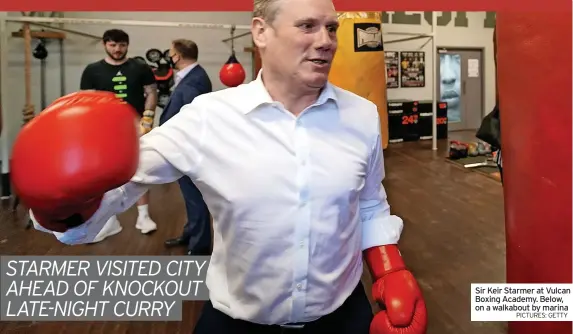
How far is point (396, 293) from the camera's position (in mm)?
1041

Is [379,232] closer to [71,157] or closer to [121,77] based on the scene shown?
[71,157]

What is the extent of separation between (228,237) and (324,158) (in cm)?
25

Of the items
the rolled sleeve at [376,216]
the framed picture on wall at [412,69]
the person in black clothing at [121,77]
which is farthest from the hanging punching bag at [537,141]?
the framed picture on wall at [412,69]

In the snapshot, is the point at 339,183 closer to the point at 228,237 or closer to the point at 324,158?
the point at 324,158

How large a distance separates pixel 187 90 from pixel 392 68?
6.19 m

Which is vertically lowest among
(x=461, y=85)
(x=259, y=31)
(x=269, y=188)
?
(x=269, y=188)

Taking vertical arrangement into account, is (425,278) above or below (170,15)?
below

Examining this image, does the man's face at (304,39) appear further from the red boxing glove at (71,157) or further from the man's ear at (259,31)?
the red boxing glove at (71,157)

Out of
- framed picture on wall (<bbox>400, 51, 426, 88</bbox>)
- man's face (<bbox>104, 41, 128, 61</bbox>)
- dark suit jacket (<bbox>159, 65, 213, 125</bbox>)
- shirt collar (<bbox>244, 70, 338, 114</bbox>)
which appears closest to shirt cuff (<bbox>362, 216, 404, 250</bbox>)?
shirt collar (<bbox>244, 70, 338, 114</bbox>)

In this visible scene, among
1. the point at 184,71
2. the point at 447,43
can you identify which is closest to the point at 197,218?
the point at 184,71

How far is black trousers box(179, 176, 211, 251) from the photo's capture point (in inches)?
108

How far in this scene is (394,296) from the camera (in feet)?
3.40

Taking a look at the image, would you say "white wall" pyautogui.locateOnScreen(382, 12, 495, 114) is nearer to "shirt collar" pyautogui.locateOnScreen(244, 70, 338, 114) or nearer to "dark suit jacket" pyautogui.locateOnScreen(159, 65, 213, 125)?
"dark suit jacket" pyautogui.locateOnScreen(159, 65, 213, 125)

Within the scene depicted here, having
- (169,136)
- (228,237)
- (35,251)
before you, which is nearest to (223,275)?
(228,237)
